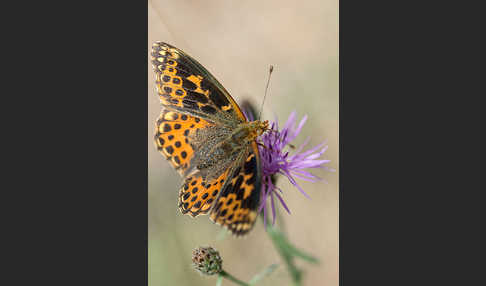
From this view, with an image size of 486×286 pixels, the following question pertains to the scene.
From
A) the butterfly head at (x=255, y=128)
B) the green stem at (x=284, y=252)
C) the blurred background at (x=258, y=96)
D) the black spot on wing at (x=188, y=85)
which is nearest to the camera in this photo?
the butterfly head at (x=255, y=128)

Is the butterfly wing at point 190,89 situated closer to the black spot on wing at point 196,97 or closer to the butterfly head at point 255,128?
the black spot on wing at point 196,97

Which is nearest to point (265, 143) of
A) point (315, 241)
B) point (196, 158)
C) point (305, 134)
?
point (196, 158)

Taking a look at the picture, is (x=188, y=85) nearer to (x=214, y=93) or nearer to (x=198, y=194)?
(x=214, y=93)

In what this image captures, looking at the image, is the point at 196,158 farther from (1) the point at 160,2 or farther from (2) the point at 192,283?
(1) the point at 160,2

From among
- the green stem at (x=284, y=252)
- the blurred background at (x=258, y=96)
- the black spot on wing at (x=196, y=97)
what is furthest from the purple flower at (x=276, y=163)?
the blurred background at (x=258, y=96)

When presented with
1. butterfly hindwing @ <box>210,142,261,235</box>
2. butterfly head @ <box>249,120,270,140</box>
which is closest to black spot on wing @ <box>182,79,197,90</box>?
butterfly head @ <box>249,120,270,140</box>

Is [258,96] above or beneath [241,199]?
above

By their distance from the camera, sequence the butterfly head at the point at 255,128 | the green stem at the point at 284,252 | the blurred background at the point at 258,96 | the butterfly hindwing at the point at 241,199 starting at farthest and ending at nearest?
the blurred background at the point at 258,96 < the green stem at the point at 284,252 < the butterfly head at the point at 255,128 < the butterfly hindwing at the point at 241,199

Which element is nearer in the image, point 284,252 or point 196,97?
point 196,97

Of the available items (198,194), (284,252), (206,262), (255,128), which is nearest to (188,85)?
(255,128)
